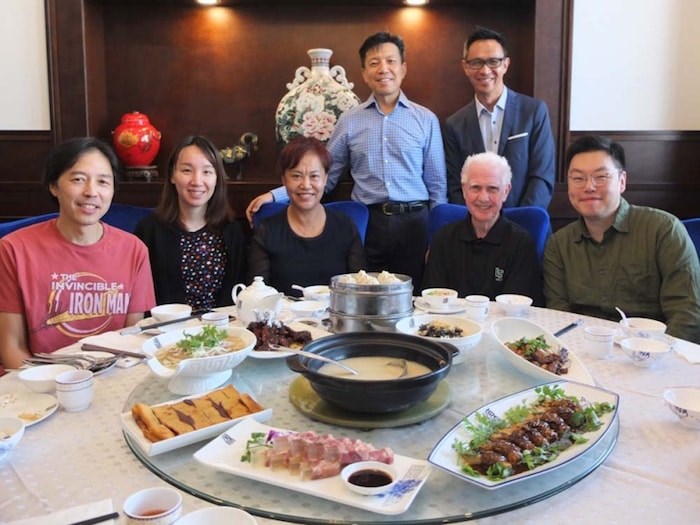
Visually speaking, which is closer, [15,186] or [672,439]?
[672,439]

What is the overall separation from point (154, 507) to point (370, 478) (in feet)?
1.01

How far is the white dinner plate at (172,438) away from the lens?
1.02 metres

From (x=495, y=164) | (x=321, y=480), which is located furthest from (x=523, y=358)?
(x=495, y=164)

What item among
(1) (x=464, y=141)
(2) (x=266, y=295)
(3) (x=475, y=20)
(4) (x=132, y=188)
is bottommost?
(2) (x=266, y=295)

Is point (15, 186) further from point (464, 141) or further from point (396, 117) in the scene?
point (464, 141)

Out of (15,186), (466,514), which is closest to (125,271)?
(466,514)

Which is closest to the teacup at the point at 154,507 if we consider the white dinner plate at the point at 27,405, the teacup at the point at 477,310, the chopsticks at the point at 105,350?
the white dinner plate at the point at 27,405

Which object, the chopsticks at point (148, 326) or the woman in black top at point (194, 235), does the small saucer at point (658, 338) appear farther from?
the woman in black top at point (194, 235)

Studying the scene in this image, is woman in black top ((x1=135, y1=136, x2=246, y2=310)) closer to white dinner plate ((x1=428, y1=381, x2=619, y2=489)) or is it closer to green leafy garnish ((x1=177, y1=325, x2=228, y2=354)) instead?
green leafy garnish ((x1=177, y1=325, x2=228, y2=354))

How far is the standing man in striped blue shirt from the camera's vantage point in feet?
10.6

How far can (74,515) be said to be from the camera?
2.84ft

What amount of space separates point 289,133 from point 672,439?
2.85 meters

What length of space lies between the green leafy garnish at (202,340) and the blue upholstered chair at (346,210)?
1544 mm

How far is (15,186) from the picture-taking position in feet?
12.4
